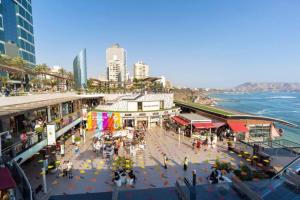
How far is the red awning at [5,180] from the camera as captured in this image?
8031 millimetres

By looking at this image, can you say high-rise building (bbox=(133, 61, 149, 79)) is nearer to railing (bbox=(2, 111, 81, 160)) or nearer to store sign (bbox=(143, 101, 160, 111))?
store sign (bbox=(143, 101, 160, 111))

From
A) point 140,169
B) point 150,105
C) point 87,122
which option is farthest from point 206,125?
point 87,122

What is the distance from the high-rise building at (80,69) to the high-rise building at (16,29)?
16630mm

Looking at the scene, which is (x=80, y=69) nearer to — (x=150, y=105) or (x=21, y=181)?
(x=150, y=105)

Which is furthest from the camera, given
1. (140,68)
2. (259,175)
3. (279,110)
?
(140,68)

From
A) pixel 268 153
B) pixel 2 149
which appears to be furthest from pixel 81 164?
pixel 268 153

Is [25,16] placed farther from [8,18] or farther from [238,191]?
[238,191]

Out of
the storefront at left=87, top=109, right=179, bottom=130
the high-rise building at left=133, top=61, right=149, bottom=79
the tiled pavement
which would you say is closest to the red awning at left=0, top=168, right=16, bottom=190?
the tiled pavement

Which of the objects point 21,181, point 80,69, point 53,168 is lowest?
point 53,168

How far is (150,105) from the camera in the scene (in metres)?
29.2

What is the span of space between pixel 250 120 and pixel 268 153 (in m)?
6.98

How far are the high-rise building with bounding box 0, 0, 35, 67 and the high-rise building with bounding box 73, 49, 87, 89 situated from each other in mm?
16630

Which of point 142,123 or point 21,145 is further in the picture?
point 142,123

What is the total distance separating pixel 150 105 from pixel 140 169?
15140mm
